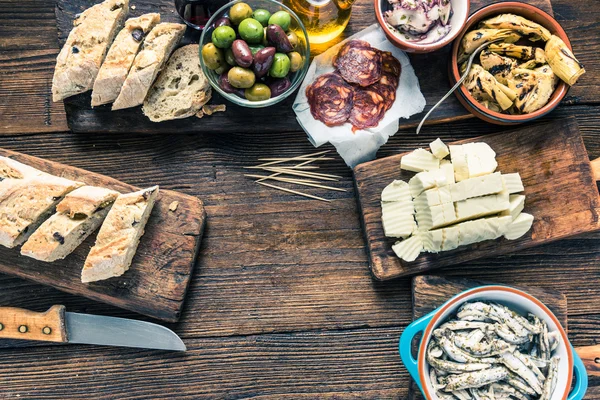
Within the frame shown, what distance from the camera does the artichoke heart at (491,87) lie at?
6.20 ft

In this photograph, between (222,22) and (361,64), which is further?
(361,64)

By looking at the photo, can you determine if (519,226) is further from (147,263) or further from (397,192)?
(147,263)

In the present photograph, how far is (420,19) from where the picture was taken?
1879 millimetres

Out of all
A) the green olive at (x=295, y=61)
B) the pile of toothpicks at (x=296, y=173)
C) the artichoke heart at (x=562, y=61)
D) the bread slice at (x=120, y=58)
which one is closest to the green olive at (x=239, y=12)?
the green olive at (x=295, y=61)

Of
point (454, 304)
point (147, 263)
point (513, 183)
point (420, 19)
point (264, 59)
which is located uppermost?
point (420, 19)

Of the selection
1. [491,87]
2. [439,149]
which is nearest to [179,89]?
[439,149]

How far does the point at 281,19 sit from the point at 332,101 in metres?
0.37

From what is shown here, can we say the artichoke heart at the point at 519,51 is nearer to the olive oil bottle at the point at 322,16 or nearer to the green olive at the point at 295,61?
the olive oil bottle at the point at 322,16

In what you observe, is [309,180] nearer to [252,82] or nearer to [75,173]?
[252,82]

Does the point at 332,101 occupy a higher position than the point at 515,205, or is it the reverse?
the point at 332,101

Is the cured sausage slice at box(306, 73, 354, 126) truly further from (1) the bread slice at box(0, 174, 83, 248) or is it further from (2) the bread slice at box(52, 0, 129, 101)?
(1) the bread slice at box(0, 174, 83, 248)

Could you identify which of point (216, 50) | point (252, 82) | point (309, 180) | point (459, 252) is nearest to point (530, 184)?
point (459, 252)

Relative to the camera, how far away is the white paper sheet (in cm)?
202

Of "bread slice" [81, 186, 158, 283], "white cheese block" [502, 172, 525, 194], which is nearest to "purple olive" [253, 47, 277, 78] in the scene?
"bread slice" [81, 186, 158, 283]
